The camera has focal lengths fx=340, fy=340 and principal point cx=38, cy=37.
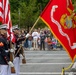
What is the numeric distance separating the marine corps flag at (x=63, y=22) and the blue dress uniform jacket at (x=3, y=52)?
1333 millimetres

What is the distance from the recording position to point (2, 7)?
911cm

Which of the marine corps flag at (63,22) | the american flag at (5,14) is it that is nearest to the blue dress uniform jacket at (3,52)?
the american flag at (5,14)

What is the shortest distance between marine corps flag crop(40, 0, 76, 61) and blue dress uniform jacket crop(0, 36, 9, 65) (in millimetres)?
1333

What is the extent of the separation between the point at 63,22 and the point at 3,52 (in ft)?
6.02

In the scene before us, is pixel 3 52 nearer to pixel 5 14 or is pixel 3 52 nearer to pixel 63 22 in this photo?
pixel 5 14

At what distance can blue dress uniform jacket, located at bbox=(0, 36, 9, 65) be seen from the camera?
28.7ft

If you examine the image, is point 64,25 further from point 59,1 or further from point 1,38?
point 1,38

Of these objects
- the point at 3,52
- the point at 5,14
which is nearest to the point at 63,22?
the point at 5,14

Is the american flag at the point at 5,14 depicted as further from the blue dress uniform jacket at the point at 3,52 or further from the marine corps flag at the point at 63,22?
the marine corps flag at the point at 63,22

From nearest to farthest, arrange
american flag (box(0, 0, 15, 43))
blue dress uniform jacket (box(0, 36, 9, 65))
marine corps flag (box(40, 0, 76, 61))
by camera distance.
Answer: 1. blue dress uniform jacket (box(0, 36, 9, 65))
2. american flag (box(0, 0, 15, 43))
3. marine corps flag (box(40, 0, 76, 61))

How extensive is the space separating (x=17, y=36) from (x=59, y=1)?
218 centimetres

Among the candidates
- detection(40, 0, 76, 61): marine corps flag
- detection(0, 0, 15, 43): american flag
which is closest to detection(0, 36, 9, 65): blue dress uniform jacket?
detection(0, 0, 15, 43): american flag

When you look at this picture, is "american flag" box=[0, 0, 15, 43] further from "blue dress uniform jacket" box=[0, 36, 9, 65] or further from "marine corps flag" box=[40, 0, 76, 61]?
"marine corps flag" box=[40, 0, 76, 61]

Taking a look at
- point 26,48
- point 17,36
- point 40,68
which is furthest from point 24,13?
point 17,36
